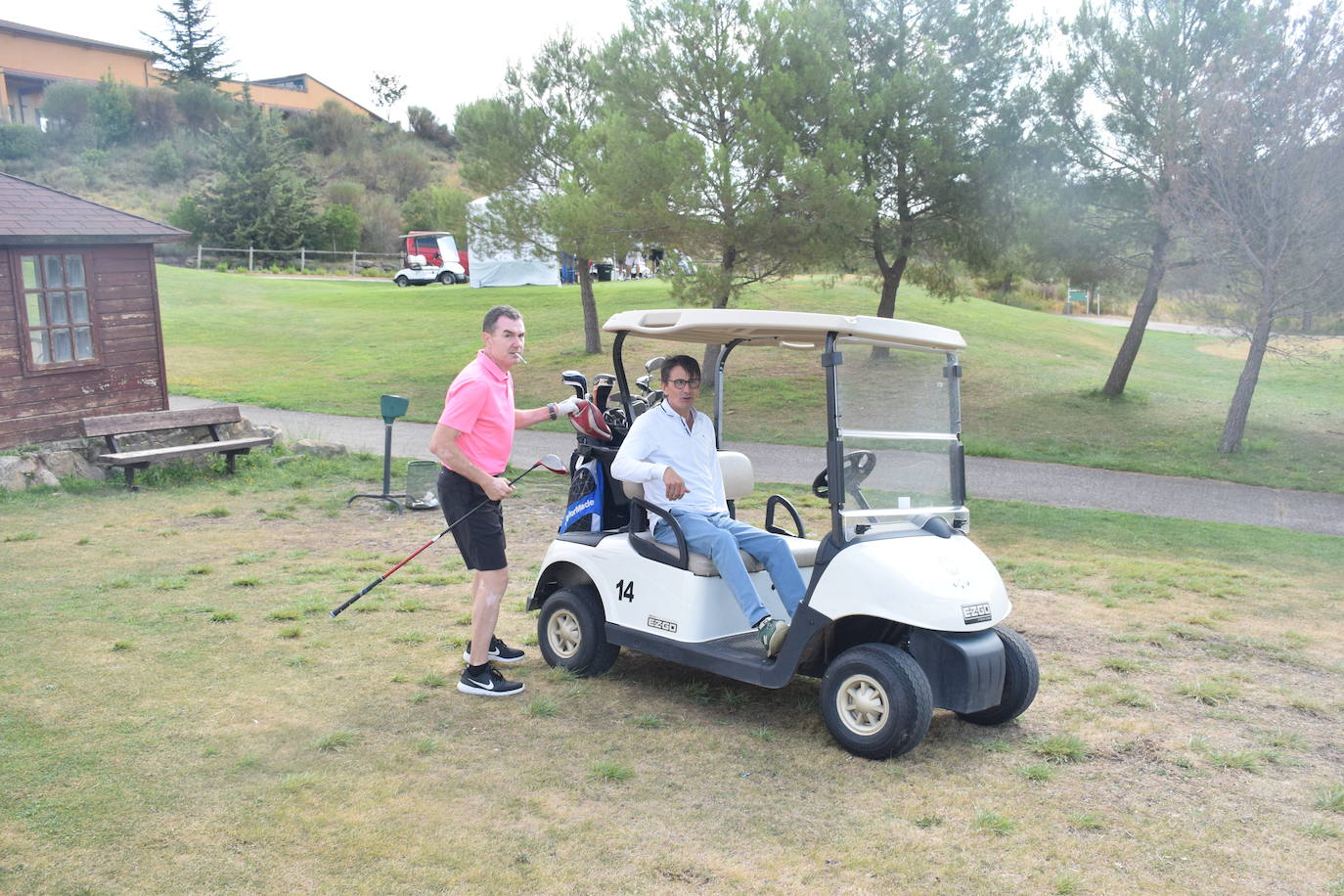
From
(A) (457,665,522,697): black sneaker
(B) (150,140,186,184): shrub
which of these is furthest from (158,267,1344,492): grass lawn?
(B) (150,140,186,184): shrub

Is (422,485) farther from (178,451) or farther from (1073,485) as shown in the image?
(1073,485)

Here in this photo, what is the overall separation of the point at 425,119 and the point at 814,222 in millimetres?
68387

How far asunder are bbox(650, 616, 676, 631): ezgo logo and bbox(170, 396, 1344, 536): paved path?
706cm

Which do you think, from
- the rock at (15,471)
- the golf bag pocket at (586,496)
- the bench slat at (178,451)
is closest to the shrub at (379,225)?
the bench slat at (178,451)

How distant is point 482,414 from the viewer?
5078 mm

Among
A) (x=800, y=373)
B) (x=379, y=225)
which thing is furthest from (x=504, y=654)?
(x=379, y=225)

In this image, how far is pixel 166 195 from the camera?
5222 centimetres

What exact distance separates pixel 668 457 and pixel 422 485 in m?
5.69

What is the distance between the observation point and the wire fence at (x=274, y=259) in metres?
44.7

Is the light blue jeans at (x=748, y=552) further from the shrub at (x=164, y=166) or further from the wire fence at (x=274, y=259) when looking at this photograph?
the shrub at (x=164, y=166)

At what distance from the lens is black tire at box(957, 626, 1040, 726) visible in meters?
4.74

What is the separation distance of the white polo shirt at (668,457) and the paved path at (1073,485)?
690 cm

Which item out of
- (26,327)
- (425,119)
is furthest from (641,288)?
(425,119)

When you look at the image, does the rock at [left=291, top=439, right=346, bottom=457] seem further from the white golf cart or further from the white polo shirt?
the white golf cart
